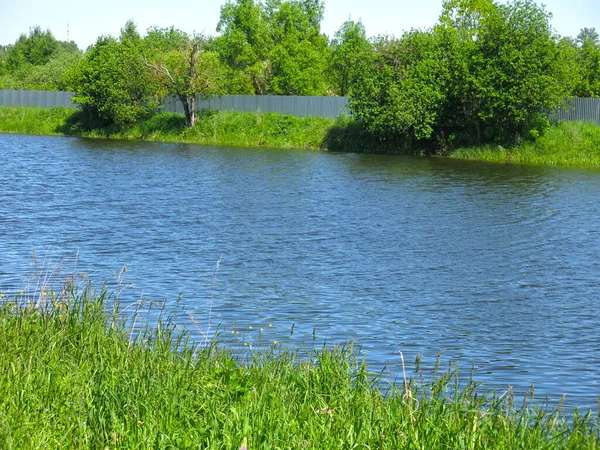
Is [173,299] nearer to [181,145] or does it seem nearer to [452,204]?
[452,204]

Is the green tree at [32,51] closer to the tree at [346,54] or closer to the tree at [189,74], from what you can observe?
the tree at [346,54]

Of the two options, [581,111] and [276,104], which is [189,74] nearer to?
[276,104]

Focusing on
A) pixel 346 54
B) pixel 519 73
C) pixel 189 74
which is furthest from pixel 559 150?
pixel 346 54

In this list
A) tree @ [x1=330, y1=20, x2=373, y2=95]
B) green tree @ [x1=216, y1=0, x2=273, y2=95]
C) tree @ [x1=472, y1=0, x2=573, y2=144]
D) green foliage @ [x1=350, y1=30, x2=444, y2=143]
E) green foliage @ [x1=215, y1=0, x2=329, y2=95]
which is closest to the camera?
tree @ [x1=472, y1=0, x2=573, y2=144]

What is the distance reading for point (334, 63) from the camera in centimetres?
9744

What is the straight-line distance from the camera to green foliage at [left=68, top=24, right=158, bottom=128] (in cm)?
6500

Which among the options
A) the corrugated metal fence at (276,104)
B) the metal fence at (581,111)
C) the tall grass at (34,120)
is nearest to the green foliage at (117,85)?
the corrugated metal fence at (276,104)

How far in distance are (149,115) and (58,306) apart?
5959cm

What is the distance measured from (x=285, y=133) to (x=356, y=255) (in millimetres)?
41749

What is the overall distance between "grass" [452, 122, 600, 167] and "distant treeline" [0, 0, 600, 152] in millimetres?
880

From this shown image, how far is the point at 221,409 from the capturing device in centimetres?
686

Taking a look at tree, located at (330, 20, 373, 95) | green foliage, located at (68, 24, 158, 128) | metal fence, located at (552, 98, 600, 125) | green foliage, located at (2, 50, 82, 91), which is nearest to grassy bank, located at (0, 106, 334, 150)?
green foliage, located at (68, 24, 158, 128)

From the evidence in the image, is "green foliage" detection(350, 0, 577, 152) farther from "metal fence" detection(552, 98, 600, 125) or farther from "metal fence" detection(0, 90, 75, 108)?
"metal fence" detection(0, 90, 75, 108)

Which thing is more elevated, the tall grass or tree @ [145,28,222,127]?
tree @ [145,28,222,127]
